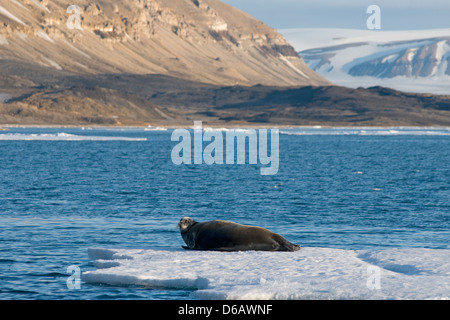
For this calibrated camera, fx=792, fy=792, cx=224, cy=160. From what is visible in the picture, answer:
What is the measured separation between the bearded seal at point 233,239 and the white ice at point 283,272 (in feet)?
2.32

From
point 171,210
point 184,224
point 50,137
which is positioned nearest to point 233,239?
point 184,224

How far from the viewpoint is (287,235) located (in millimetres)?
34469

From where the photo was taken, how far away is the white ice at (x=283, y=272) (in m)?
20.5

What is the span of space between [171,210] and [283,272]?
22401 millimetres

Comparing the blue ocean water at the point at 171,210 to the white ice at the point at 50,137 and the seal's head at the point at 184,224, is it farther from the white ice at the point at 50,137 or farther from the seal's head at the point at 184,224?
the white ice at the point at 50,137

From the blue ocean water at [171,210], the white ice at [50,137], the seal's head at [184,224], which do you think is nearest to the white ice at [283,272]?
the blue ocean water at [171,210]

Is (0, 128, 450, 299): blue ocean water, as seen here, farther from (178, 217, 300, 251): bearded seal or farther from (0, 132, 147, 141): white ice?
(0, 132, 147, 141): white ice

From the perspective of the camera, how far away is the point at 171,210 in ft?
147

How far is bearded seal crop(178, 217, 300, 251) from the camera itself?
88.7ft

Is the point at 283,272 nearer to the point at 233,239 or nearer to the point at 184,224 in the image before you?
the point at 233,239
